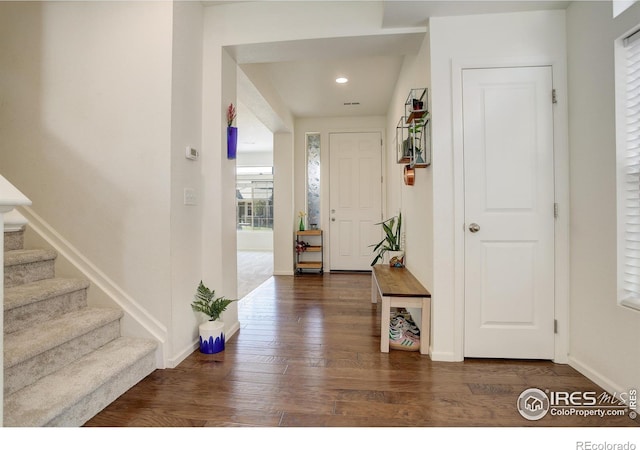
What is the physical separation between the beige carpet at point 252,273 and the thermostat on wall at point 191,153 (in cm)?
203

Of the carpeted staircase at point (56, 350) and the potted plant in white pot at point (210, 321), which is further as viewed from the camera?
the potted plant in white pot at point (210, 321)

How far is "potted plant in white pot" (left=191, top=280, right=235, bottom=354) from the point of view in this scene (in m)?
2.21

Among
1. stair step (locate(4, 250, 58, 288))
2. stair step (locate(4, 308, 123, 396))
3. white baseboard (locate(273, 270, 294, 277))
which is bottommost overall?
white baseboard (locate(273, 270, 294, 277))

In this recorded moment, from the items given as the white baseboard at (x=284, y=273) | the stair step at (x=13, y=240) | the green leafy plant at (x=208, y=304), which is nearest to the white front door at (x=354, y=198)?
the white baseboard at (x=284, y=273)

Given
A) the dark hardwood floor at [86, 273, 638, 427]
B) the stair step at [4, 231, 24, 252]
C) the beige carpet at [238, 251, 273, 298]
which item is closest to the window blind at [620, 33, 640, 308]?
the dark hardwood floor at [86, 273, 638, 427]

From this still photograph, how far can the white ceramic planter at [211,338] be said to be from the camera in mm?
2205

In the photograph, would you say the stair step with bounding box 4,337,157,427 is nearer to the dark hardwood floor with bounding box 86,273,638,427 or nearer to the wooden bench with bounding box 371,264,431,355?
the dark hardwood floor with bounding box 86,273,638,427

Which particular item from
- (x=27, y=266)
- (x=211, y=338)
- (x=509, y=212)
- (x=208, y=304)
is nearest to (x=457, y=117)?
(x=509, y=212)

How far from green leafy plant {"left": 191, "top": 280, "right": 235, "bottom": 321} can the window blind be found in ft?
7.74

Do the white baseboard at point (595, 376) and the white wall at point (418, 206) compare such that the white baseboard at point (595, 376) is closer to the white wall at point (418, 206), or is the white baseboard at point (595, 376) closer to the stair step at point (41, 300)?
the white wall at point (418, 206)

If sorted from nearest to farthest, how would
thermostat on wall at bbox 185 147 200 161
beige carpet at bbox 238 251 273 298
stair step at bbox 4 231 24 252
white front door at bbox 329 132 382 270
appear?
stair step at bbox 4 231 24 252, thermostat on wall at bbox 185 147 200 161, beige carpet at bbox 238 251 273 298, white front door at bbox 329 132 382 270

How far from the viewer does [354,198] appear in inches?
208

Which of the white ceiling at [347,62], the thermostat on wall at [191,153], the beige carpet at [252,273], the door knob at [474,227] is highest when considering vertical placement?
the white ceiling at [347,62]

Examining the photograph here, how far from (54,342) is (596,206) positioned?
2.99 metres
